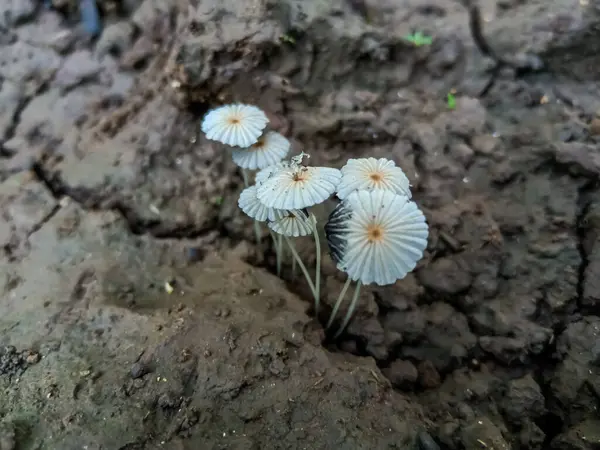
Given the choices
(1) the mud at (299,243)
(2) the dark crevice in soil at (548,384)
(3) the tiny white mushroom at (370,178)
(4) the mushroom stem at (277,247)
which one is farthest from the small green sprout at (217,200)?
(2) the dark crevice in soil at (548,384)

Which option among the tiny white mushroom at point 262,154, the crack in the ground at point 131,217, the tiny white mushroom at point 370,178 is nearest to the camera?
the tiny white mushroom at point 370,178

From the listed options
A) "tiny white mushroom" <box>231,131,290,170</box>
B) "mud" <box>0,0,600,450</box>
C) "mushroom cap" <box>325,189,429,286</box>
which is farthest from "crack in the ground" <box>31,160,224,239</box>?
"mushroom cap" <box>325,189,429,286</box>

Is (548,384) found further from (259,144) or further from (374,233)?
(259,144)

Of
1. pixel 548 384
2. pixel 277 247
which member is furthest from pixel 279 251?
pixel 548 384

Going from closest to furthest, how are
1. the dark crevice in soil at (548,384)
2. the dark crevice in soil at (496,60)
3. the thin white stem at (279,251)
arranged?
1. the dark crevice in soil at (548,384)
2. the thin white stem at (279,251)
3. the dark crevice in soil at (496,60)

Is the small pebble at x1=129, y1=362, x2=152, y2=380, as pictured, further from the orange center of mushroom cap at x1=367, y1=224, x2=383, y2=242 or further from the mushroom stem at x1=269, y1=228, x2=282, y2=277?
the orange center of mushroom cap at x1=367, y1=224, x2=383, y2=242

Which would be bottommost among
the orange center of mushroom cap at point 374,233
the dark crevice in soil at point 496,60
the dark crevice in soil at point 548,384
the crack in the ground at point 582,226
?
the dark crevice in soil at point 548,384

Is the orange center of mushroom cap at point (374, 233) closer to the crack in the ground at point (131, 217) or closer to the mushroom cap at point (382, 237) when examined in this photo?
the mushroom cap at point (382, 237)
